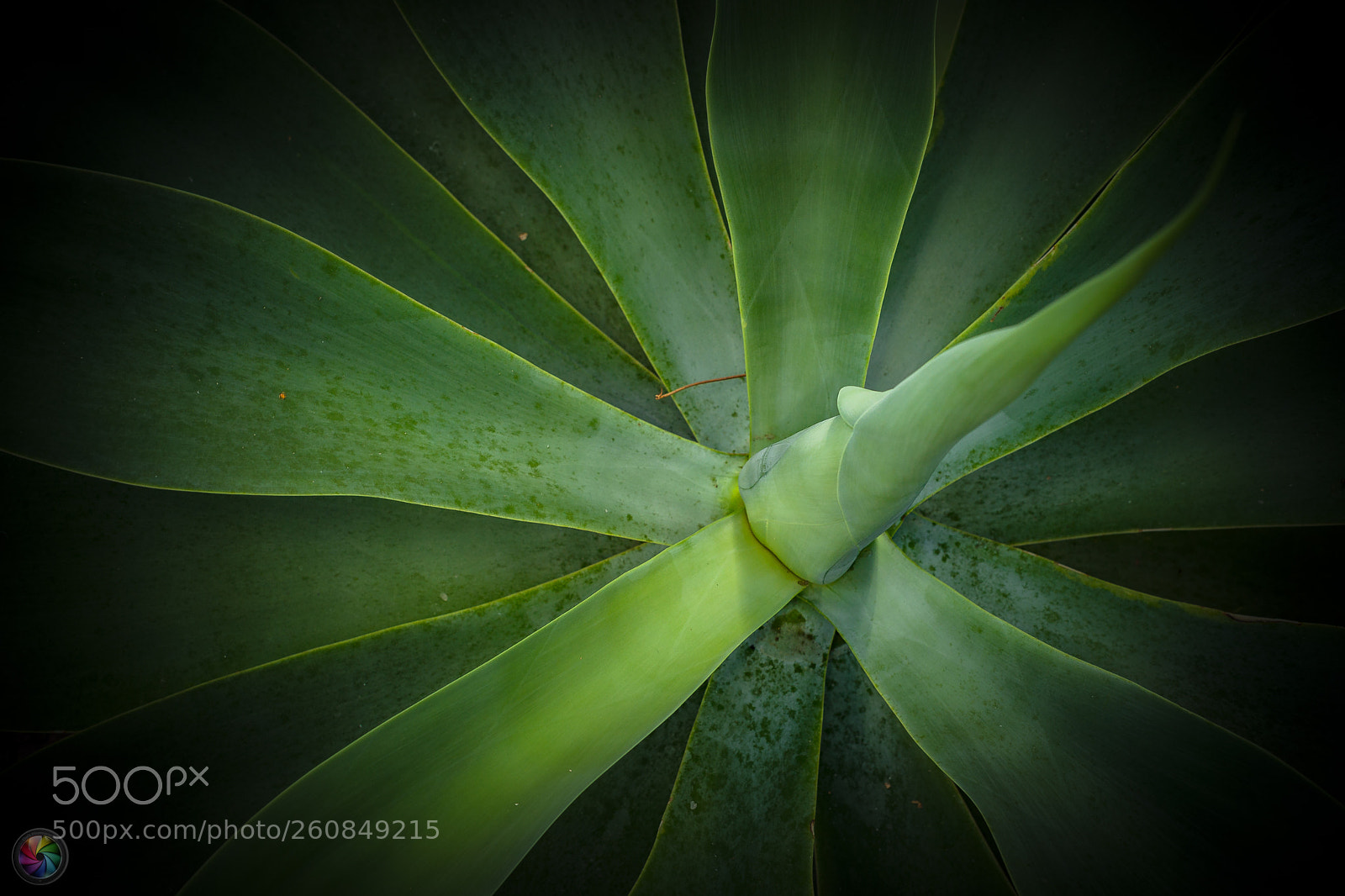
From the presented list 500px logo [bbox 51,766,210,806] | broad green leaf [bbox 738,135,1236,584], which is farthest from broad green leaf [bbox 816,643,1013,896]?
500px logo [bbox 51,766,210,806]

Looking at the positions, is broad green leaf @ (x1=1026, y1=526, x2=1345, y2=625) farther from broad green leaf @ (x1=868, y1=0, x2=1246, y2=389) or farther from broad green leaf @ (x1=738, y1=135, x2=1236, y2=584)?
broad green leaf @ (x1=738, y1=135, x2=1236, y2=584)

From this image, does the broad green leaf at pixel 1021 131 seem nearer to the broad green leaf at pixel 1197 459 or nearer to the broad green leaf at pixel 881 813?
the broad green leaf at pixel 1197 459

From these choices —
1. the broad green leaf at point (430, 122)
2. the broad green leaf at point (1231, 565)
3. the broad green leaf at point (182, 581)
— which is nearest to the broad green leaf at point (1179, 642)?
the broad green leaf at point (1231, 565)

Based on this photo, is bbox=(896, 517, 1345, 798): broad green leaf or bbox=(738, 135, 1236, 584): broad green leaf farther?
bbox=(896, 517, 1345, 798): broad green leaf

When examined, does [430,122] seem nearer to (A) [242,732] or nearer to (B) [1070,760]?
(A) [242,732]

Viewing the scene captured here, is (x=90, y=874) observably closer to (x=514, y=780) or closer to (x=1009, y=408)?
(x=514, y=780)

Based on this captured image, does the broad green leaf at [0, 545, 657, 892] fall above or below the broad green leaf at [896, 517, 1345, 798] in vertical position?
above

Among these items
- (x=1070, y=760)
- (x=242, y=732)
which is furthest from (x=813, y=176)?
(x=242, y=732)

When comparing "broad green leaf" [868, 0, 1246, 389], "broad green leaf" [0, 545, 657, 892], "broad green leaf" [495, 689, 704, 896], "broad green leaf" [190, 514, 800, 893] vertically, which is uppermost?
"broad green leaf" [868, 0, 1246, 389]

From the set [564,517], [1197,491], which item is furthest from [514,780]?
[1197,491]

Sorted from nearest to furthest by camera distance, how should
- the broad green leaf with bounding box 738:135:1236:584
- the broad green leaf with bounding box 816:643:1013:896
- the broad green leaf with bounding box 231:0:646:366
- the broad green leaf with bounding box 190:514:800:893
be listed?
the broad green leaf with bounding box 738:135:1236:584
the broad green leaf with bounding box 190:514:800:893
the broad green leaf with bounding box 816:643:1013:896
the broad green leaf with bounding box 231:0:646:366
